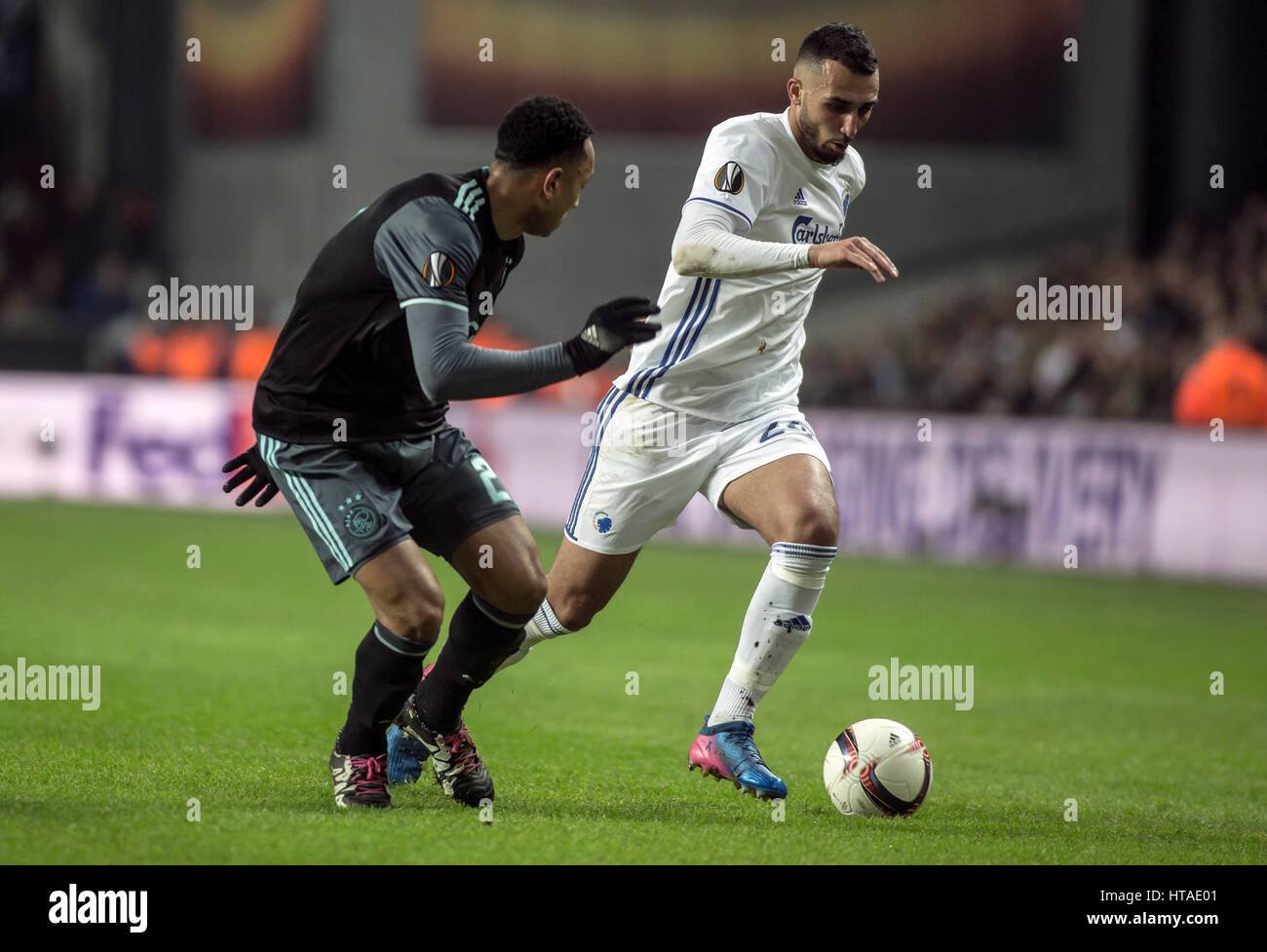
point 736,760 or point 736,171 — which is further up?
point 736,171

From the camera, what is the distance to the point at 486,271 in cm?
558

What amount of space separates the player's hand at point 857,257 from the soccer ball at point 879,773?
1636mm

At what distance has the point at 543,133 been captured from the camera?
17.4ft

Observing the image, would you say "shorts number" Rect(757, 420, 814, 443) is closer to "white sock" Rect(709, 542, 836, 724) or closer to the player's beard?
"white sock" Rect(709, 542, 836, 724)

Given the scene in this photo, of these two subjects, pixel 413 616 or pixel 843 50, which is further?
pixel 843 50

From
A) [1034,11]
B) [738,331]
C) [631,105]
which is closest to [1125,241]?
[1034,11]

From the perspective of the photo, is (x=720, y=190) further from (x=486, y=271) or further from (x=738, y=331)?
(x=486, y=271)

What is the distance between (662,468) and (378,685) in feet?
5.13

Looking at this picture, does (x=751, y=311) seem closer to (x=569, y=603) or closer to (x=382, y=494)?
(x=569, y=603)

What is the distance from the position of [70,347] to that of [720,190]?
18699 millimetres

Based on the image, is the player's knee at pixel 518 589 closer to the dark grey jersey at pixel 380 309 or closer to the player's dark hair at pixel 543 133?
the dark grey jersey at pixel 380 309

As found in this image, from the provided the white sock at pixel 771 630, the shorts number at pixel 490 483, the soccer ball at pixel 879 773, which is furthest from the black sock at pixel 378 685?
the soccer ball at pixel 879 773

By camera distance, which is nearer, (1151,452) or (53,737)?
(53,737)

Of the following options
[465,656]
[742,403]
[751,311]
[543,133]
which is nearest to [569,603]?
[465,656]
